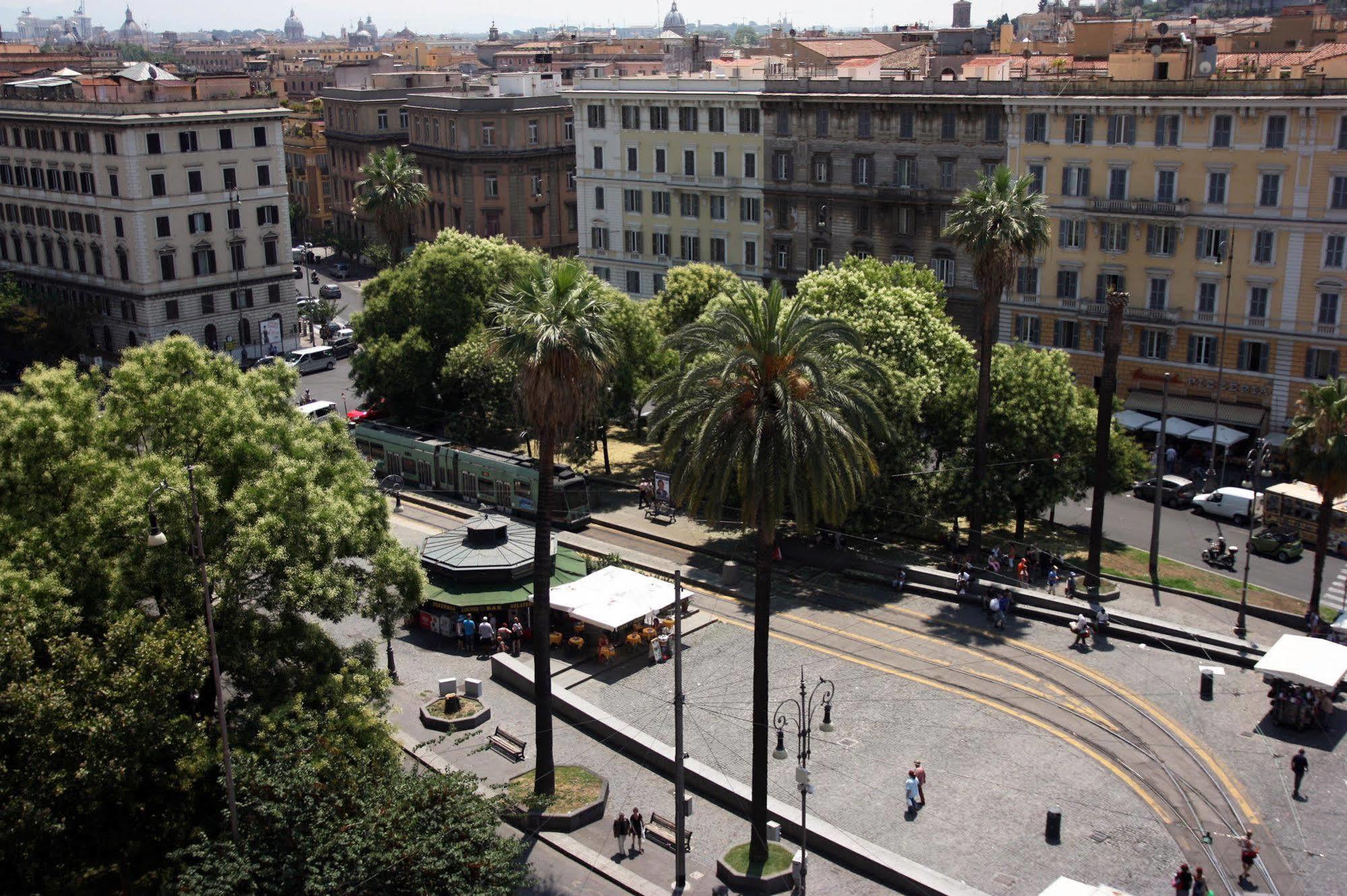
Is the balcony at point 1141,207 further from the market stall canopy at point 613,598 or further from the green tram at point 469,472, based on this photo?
the market stall canopy at point 613,598

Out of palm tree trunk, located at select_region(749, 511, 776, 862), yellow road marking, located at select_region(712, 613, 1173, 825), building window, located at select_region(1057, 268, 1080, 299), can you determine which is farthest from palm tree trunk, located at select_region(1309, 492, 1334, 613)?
building window, located at select_region(1057, 268, 1080, 299)

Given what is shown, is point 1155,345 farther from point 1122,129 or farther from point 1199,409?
point 1122,129

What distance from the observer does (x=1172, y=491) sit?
60.8 metres

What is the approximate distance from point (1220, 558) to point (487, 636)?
29.8 metres

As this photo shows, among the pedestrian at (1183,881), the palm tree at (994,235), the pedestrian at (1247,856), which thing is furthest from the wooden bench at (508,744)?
the palm tree at (994,235)

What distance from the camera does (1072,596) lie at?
4759 cm

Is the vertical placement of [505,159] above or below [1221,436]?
above

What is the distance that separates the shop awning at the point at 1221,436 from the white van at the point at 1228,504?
5.18m

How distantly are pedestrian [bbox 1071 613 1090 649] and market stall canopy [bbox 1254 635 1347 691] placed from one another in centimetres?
561

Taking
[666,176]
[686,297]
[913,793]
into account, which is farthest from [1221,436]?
[666,176]

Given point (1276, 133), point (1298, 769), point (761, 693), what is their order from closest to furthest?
point (761, 693)
point (1298, 769)
point (1276, 133)

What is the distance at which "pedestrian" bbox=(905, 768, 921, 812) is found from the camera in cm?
3459

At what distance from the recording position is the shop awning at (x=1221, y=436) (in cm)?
6425

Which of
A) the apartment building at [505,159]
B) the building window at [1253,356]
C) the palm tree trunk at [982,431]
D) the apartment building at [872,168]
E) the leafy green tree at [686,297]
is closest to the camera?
the palm tree trunk at [982,431]
